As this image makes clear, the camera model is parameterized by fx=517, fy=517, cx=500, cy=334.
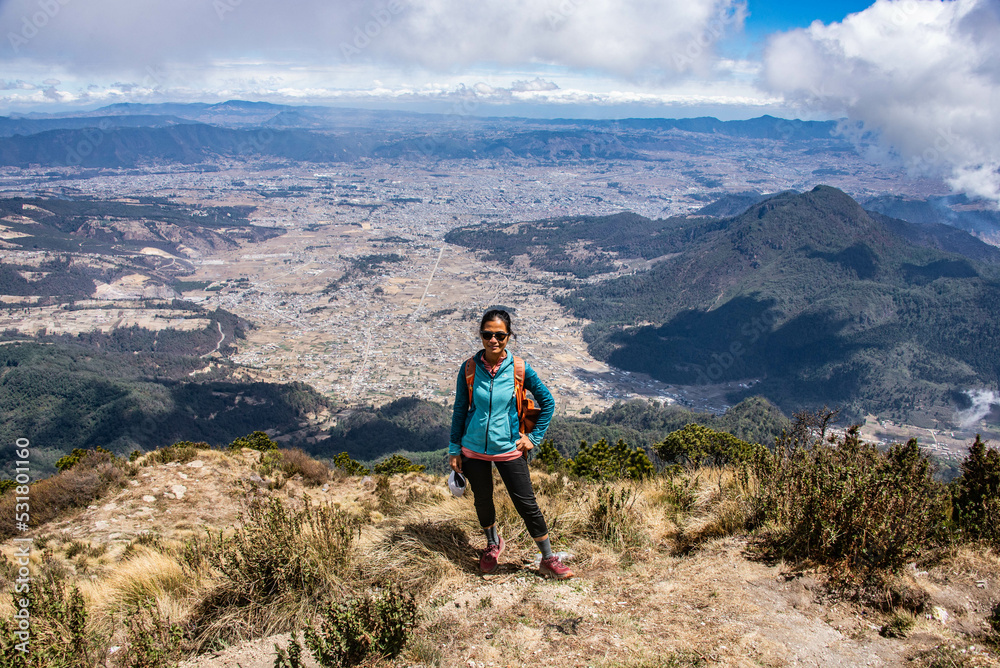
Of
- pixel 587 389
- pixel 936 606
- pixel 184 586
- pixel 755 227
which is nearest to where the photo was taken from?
pixel 936 606

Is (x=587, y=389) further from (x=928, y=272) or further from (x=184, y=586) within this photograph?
(x=928, y=272)

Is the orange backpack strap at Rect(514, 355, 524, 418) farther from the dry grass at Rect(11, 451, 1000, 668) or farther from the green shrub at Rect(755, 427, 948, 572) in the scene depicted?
the green shrub at Rect(755, 427, 948, 572)

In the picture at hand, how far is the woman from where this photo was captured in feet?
15.6

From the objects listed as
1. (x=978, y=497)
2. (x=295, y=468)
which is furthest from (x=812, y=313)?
(x=295, y=468)

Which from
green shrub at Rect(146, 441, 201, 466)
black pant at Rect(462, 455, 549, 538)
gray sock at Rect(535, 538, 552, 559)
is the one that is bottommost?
green shrub at Rect(146, 441, 201, 466)

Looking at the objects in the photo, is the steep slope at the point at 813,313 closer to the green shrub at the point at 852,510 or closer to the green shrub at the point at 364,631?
the green shrub at the point at 852,510

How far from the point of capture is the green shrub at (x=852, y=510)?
4.45 metres

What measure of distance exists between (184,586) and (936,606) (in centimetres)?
661

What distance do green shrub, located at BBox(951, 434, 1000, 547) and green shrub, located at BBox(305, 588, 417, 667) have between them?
212 inches

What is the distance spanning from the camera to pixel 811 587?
4445 millimetres

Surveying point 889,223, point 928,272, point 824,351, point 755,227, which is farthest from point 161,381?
point 889,223

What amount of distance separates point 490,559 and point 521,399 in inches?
70.2

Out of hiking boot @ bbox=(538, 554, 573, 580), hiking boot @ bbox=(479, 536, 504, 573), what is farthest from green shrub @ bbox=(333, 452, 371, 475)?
hiking boot @ bbox=(538, 554, 573, 580)

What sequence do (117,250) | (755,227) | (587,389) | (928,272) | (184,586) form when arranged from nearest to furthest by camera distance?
1. (184,586)
2. (587,389)
3. (928,272)
4. (755,227)
5. (117,250)
